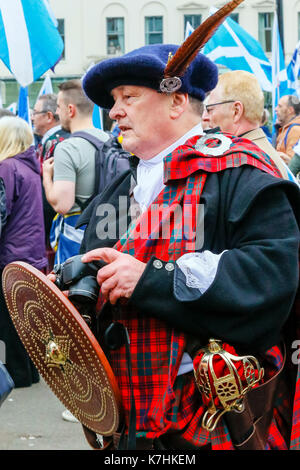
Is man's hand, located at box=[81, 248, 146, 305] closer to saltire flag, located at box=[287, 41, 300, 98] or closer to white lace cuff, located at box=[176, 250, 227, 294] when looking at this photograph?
white lace cuff, located at box=[176, 250, 227, 294]

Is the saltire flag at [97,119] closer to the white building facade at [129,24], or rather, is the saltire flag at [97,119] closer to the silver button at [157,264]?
the silver button at [157,264]

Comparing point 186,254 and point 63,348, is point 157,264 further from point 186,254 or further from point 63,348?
point 63,348

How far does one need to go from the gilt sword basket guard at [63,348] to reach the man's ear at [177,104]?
0.71 m

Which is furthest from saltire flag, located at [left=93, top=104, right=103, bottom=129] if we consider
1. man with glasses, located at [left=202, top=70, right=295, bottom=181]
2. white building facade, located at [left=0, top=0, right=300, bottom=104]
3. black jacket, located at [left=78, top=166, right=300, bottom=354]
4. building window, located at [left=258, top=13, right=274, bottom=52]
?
building window, located at [left=258, top=13, right=274, bottom=52]

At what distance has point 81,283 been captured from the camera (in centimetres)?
199

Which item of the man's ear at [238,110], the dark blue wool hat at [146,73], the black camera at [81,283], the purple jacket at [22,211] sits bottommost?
the black camera at [81,283]

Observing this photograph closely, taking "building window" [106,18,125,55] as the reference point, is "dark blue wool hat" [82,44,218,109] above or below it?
below

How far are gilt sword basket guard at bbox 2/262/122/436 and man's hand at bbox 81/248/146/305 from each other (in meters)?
0.13

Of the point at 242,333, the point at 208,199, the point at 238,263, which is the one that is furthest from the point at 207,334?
the point at 208,199

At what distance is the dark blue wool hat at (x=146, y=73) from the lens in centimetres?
212

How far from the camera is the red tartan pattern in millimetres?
1942

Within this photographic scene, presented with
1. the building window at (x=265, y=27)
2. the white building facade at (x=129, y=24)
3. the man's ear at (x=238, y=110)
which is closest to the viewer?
the man's ear at (x=238, y=110)

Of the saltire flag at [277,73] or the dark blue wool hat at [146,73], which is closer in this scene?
the dark blue wool hat at [146,73]

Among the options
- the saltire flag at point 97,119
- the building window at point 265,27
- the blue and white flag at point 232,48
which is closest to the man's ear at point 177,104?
the saltire flag at point 97,119
